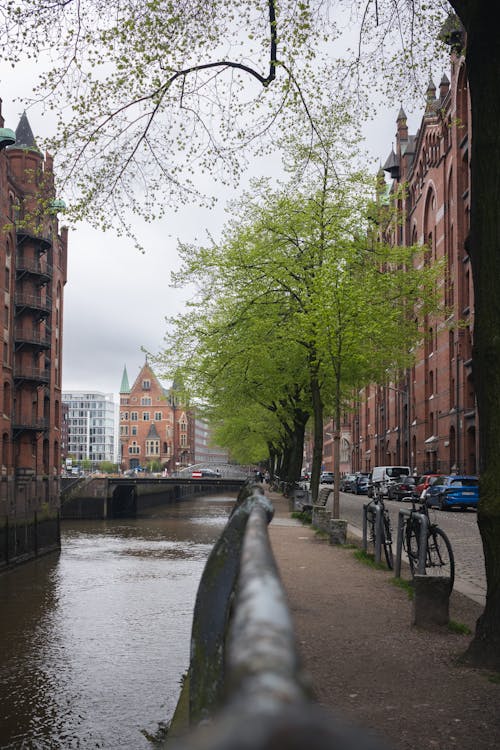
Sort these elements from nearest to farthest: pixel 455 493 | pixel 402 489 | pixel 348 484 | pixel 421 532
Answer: pixel 421 532, pixel 455 493, pixel 402 489, pixel 348 484

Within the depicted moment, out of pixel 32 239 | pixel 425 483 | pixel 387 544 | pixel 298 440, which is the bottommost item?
pixel 425 483

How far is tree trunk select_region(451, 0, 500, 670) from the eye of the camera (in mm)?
6508

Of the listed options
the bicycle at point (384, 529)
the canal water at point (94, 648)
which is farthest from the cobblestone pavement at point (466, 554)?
the canal water at point (94, 648)

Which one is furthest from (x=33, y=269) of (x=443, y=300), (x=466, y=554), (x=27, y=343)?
(x=466, y=554)

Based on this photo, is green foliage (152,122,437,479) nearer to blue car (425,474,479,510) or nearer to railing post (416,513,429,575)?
blue car (425,474,479,510)

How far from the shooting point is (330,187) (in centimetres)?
2489

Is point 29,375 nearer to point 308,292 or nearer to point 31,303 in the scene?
point 31,303

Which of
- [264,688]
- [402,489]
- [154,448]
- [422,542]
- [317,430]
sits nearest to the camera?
[264,688]

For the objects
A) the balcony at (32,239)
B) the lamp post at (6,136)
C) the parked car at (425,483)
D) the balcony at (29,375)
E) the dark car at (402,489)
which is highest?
the lamp post at (6,136)

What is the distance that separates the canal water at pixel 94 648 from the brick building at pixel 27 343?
13.9 meters

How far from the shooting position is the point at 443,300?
47.2 m

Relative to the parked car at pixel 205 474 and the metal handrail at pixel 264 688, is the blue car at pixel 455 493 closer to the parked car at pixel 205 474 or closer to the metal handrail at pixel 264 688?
the metal handrail at pixel 264 688

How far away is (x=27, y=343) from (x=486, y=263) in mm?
45185

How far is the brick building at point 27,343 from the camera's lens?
4484cm
